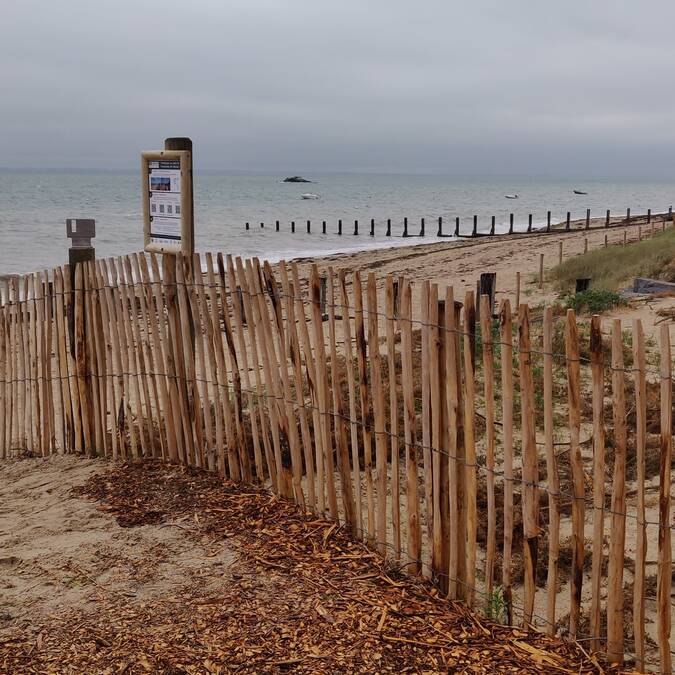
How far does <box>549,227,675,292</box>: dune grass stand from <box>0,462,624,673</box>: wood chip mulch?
9098 mm

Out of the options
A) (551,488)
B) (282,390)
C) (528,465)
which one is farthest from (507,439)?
(282,390)

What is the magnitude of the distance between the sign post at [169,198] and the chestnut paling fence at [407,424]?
0.60 ft

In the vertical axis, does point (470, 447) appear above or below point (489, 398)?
below

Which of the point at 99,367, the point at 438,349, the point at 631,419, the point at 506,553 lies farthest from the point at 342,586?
the point at 631,419

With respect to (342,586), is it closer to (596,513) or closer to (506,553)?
(506,553)

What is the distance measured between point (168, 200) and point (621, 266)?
10.4m

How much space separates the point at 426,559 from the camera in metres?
3.85

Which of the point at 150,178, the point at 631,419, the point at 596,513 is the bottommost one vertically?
the point at 631,419

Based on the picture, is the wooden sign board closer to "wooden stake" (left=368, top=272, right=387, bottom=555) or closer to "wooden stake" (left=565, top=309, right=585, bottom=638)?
"wooden stake" (left=368, top=272, right=387, bottom=555)

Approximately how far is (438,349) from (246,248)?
32.9 meters

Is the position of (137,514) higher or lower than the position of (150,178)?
lower

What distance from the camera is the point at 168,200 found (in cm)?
499

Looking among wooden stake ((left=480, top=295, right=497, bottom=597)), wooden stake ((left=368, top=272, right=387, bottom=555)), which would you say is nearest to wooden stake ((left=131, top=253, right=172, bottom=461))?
wooden stake ((left=368, top=272, right=387, bottom=555))

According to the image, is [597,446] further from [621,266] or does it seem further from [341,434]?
[621,266]
